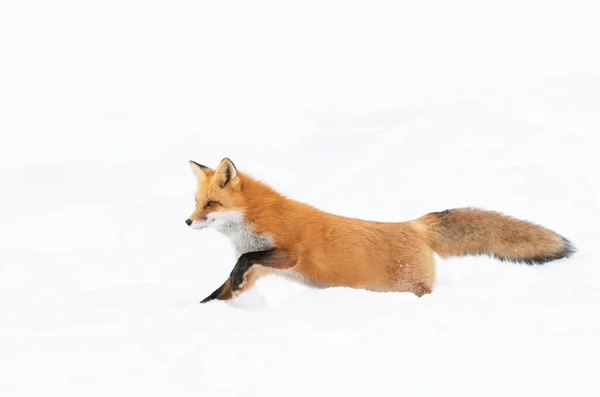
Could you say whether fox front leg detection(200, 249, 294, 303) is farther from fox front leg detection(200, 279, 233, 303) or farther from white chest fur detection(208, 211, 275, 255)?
white chest fur detection(208, 211, 275, 255)

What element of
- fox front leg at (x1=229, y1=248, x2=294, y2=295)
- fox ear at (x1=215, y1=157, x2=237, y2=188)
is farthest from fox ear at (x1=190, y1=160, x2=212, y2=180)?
fox front leg at (x1=229, y1=248, x2=294, y2=295)

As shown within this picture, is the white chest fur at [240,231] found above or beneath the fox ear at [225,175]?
beneath

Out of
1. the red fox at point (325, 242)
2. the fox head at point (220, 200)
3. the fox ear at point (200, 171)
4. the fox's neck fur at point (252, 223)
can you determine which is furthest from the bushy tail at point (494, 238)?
the fox ear at point (200, 171)

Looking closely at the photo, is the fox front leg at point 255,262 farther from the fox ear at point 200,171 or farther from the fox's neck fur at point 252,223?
the fox ear at point 200,171

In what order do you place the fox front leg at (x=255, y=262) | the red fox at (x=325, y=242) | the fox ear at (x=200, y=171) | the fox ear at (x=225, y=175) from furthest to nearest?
the fox ear at (x=200, y=171)
the fox ear at (x=225, y=175)
the red fox at (x=325, y=242)
the fox front leg at (x=255, y=262)

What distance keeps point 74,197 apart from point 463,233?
258 inches

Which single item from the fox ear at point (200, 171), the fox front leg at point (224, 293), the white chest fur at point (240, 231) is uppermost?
the fox ear at point (200, 171)

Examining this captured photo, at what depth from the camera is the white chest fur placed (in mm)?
5277

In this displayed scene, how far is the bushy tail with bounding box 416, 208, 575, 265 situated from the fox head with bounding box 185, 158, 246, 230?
1.43 meters

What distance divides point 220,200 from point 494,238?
6.53 ft

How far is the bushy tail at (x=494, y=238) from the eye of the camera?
225 inches

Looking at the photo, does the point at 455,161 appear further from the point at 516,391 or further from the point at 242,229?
the point at 516,391

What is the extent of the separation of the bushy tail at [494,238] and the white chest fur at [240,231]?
1273mm

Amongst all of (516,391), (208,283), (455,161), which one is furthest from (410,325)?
(455,161)
